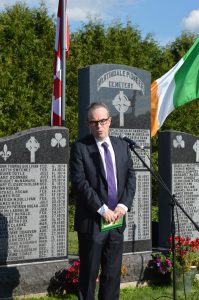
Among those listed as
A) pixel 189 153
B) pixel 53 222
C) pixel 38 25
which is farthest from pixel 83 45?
pixel 53 222

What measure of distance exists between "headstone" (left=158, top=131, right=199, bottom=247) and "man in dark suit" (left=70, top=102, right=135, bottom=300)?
254 centimetres

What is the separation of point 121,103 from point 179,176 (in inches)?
46.7

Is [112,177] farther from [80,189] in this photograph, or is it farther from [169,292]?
[169,292]

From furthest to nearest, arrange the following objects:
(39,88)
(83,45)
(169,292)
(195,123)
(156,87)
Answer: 1. (195,123)
2. (83,45)
3. (39,88)
4. (156,87)
5. (169,292)

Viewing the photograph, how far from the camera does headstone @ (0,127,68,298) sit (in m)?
5.66

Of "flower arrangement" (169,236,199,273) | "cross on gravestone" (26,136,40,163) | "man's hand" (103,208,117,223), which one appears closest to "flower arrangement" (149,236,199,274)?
"flower arrangement" (169,236,199,273)

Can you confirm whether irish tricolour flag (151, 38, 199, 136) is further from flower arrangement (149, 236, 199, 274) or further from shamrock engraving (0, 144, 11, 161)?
shamrock engraving (0, 144, 11, 161)

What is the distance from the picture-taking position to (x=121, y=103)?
260 inches

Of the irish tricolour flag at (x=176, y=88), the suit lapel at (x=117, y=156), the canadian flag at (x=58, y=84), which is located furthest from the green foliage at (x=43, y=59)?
the suit lapel at (x=117, y=156)

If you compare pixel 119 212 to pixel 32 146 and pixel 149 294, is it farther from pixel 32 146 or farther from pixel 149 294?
pixel 149 294

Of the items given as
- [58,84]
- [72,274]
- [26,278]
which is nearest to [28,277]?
[26,278]

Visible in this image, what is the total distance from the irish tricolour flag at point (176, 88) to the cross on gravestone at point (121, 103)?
1.44 metres

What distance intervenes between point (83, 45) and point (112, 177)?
290 inches

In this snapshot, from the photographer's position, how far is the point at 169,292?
6207 mm
